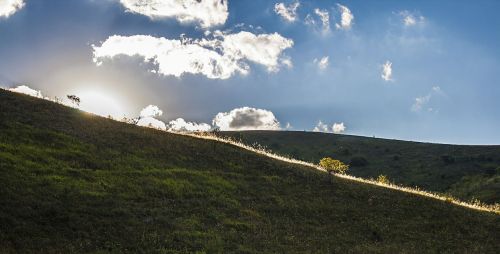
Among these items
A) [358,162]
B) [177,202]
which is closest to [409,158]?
[358,162]

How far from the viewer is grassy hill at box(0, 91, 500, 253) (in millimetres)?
21094

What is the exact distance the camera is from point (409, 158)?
12712 centimetres

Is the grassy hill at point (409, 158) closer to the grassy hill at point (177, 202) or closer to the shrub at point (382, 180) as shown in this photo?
the shrub at point (382, 180)

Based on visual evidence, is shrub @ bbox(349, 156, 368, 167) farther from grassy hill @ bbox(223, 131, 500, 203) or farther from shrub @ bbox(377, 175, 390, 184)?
shrub @ bbox(377, 175, 390, 184)

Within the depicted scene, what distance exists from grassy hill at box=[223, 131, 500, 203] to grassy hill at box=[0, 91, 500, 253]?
5379 centimetres

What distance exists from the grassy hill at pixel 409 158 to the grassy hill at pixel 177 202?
5379cm

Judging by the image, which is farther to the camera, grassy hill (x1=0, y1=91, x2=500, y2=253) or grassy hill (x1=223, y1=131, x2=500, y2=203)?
grassy hill (x1=223, y1=131, x2=500, y2=203)

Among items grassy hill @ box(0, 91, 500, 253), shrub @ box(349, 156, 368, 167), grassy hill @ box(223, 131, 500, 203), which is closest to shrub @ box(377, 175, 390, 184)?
grassy hill @ box(223, 131, 500, 203)

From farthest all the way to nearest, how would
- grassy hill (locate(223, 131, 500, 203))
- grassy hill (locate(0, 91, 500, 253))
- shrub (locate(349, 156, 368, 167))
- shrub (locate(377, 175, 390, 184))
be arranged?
1. shrub (locate(349, 156, 368, 167))
2. grassy hill (locate(223, 131, 500, 203))
3. shrub (locate(377, 175, 390, 184))
4. grassy hill (locate(0, 91, 500, 253))

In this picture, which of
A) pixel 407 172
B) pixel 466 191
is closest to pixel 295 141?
pixel 407 172

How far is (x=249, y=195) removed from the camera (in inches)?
1257

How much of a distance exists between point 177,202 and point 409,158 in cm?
10935

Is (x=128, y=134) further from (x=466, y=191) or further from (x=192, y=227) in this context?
(x=466, y=191)

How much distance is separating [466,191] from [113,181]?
79338mm
